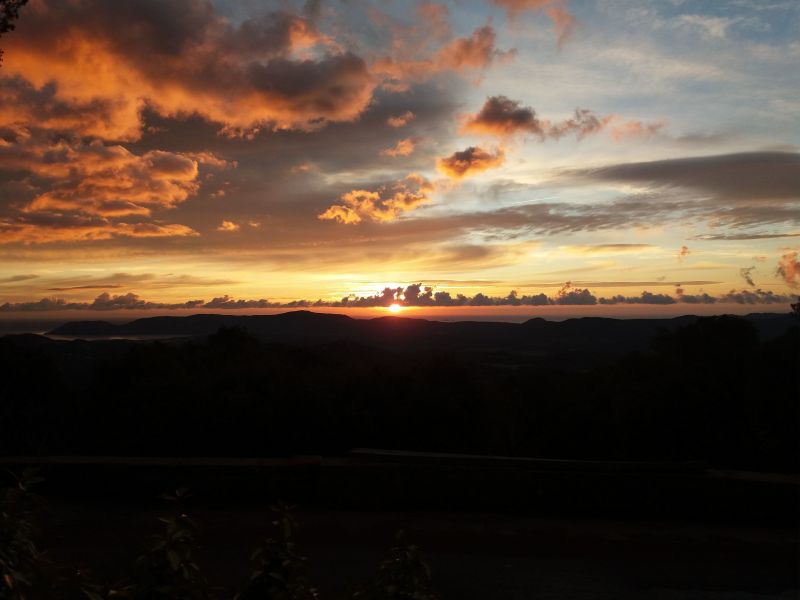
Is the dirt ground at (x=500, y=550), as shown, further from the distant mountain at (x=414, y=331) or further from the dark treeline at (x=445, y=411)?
the distant mountain at (x=414, y=331)

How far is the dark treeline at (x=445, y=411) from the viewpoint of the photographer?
9.70 metres

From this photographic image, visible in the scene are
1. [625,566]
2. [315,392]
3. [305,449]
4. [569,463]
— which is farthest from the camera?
[315,392]

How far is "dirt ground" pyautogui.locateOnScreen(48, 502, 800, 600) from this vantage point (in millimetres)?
4391

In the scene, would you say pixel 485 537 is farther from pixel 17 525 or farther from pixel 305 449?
pixel 305 449

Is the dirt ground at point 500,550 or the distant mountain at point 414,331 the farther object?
the distant mountain at point 414,331

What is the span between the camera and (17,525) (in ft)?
7.10

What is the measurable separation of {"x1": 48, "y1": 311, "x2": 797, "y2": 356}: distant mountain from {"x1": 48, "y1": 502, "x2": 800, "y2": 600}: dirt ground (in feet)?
83.3

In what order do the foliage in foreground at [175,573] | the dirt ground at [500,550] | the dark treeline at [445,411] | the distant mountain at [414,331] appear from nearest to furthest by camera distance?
the foliage in foreground at [175,573] < the dirt ground at [500,550] < the dark treeline at [445,411] < the distant mountain at [414,331]

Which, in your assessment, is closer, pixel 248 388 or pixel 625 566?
pixel 625 566

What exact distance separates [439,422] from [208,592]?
26.9 feet

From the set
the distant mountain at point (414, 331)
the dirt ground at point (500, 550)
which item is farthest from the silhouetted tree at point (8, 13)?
the distant mountain at point (414, 331)

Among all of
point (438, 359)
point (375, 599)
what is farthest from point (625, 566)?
point (438, 359)

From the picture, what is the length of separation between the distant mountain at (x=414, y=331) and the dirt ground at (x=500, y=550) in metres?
25.4

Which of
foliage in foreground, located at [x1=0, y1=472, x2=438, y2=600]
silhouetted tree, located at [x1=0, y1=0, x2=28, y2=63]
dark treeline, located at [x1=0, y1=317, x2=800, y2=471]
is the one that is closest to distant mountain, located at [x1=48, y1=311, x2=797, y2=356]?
dark treeline, located at [x1=0, y1=317, x2=800, y2=471]
